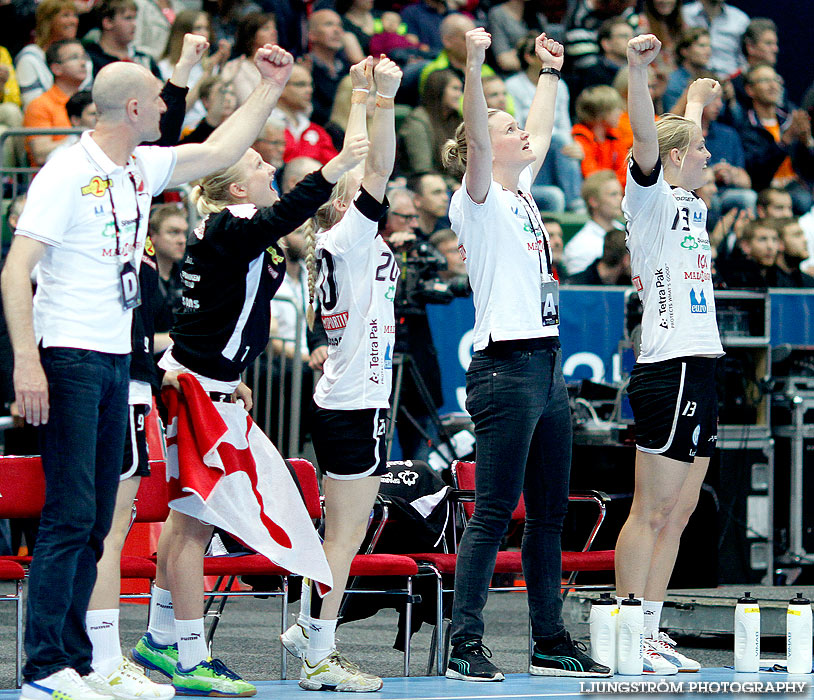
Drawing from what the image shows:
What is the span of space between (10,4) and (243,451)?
21.6 feet

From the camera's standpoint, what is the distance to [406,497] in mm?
5523

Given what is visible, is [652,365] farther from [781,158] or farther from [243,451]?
[781,158]

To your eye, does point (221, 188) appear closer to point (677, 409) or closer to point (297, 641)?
point (297, 641)

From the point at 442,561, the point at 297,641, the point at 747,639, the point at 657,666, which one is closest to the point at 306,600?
the point at 297,641

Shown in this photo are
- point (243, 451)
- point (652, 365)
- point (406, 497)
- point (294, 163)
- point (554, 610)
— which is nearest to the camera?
point (243, 451)

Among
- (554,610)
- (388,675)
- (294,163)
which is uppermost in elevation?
(294,163)

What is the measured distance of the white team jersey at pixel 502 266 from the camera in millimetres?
4457

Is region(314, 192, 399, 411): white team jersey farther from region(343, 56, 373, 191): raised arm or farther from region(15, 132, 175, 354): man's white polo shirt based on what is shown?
region(15, 132, 175, 354): man's white polo shirt

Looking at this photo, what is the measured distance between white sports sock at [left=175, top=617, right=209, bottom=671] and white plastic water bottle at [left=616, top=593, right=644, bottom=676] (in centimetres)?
151

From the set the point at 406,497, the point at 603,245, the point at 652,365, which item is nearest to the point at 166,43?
the point at 603,245

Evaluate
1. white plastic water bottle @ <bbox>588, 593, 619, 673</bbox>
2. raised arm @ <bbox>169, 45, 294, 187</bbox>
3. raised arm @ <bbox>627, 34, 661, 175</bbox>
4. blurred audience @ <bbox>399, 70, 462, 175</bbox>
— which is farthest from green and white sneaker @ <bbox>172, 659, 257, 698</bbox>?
blurred audience @ <bbox>399, 70, 462, 175</bbox>

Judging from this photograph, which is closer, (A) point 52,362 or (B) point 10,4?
(A) point 52,362

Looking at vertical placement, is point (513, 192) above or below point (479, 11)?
below

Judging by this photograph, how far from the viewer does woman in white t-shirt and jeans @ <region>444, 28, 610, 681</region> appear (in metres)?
4.41
